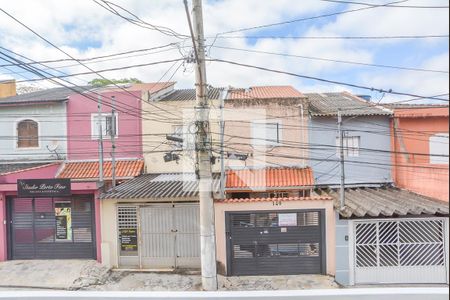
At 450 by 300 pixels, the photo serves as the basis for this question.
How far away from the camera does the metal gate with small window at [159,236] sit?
3912 mm

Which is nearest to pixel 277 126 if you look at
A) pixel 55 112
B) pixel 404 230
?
pixel 404 230

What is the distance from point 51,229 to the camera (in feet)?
13.2

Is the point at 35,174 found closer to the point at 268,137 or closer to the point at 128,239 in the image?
the point at 128,239

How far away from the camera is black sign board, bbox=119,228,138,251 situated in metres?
3.95

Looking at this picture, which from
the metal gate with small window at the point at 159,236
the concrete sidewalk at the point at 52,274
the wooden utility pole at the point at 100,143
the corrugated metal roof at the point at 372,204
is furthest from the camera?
the wooden utility pole at the point at 100,143

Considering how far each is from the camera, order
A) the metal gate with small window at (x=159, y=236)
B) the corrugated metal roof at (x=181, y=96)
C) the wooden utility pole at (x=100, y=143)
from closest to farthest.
Result: the corrugated metal roof at (x=181, y=96)
the metal gate with small window at (x=159, y=236)
the wooden utility pole at (x=100, y=143)

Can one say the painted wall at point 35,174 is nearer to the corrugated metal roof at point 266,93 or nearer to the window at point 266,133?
the corrugated metal roof at point 266,93

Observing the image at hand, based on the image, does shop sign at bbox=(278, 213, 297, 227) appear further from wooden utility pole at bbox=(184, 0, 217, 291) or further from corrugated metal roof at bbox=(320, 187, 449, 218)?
wooden utility pole at bbox=(184, 0, 217, 291)

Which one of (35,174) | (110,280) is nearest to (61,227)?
(35,174)

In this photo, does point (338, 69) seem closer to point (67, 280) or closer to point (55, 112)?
point (67, 280)

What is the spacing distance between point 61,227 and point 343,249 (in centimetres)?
353

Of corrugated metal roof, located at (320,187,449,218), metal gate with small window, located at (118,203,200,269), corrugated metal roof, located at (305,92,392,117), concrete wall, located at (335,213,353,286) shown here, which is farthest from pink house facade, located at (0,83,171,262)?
concrete wall, located at (335,213,353,286)

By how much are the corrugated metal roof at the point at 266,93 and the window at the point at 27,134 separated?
2.65m

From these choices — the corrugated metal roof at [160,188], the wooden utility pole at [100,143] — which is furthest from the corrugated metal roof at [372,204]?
the wooden utility pole at [100,143]
